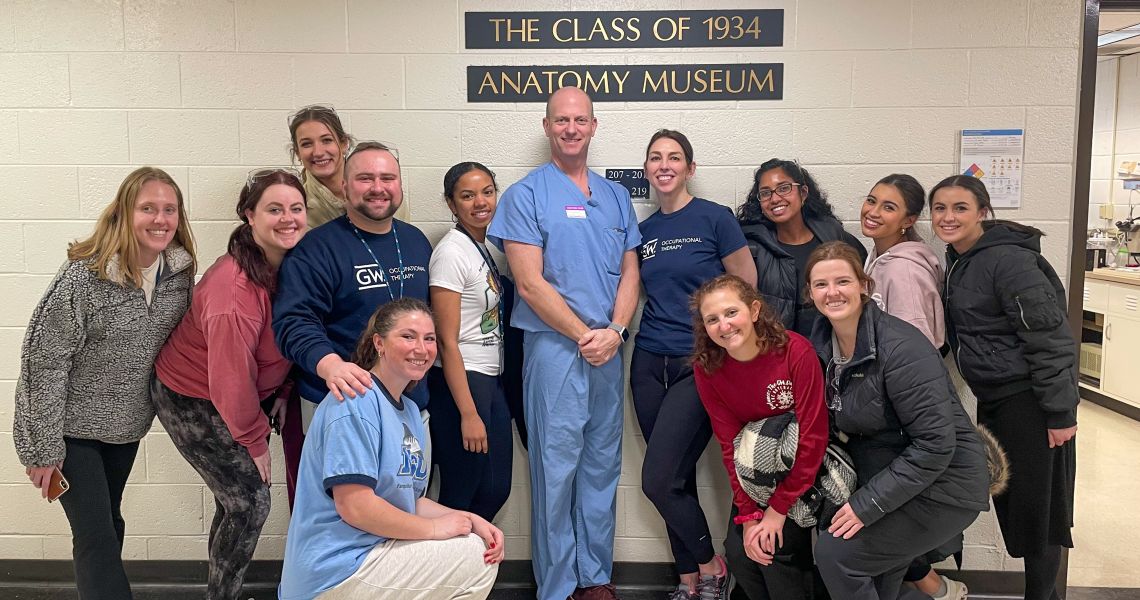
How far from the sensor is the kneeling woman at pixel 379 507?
5.80 feet

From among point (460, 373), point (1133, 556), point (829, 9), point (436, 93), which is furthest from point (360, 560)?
point (1133, 556)

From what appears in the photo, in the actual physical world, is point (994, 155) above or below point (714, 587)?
above

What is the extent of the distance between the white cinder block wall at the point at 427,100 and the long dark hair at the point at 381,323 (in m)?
0.88

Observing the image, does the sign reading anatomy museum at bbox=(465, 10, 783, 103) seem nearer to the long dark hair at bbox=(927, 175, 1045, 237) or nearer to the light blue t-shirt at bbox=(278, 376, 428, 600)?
the long dark hair at bbox=(927, 175, 1045, 237)

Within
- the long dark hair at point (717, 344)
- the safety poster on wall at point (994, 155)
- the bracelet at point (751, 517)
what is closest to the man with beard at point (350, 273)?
the long dark hair at point (717, 344)

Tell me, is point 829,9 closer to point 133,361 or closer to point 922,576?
point 922,576

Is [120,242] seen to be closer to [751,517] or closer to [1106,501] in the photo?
[751,517]

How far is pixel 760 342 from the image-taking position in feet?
6.94

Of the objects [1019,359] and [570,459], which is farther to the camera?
[570,459]

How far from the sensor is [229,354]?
2059 mm

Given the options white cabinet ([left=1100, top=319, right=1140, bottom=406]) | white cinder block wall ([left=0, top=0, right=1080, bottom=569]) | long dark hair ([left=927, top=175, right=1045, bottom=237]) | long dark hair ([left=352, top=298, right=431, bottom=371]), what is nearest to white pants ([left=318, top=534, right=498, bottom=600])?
long dark hair ([left=352, top=298, right=431, bottom=371])

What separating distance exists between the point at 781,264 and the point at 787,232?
0.14m

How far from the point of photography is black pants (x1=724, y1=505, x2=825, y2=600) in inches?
86.1

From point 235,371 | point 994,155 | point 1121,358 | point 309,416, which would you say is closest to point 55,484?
point 235,371
